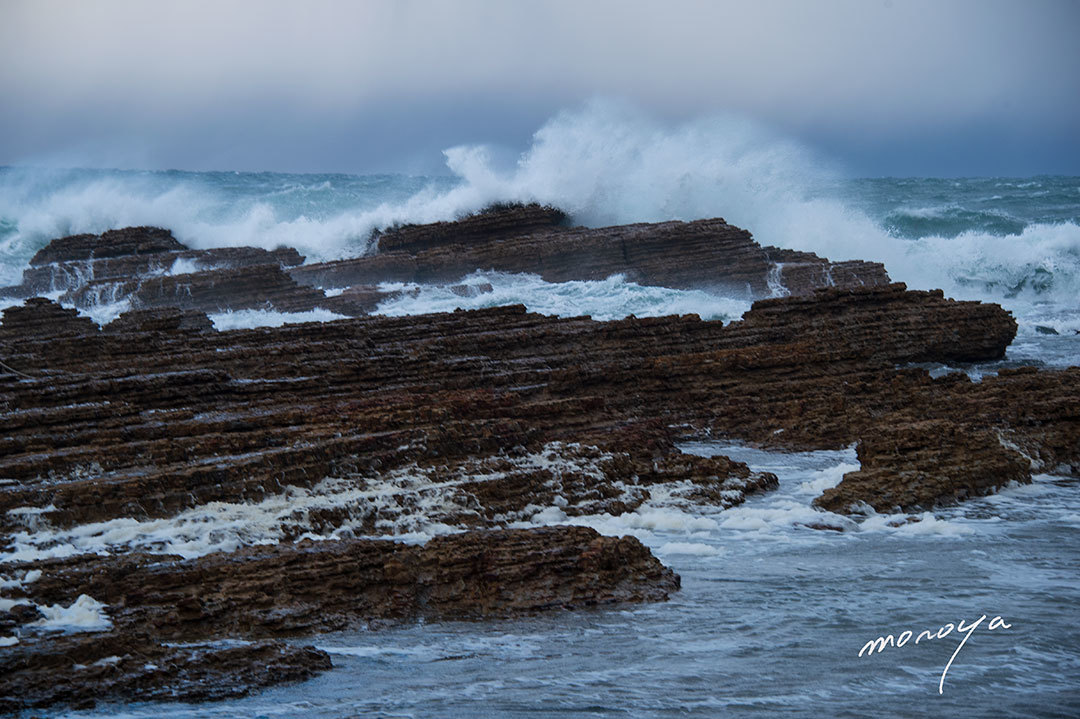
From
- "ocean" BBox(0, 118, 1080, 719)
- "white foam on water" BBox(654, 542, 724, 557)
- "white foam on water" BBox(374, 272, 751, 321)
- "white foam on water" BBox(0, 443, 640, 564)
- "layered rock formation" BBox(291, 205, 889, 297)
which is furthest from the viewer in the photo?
"layered rock formation" BBox(291, 205, 889, 297)

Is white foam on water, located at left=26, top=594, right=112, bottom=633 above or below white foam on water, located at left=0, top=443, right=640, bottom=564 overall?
below

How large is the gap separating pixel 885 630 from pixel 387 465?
16.3 feet

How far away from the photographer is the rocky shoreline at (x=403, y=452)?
7910 millimetres

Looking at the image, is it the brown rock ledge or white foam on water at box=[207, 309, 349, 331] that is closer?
the brown rock ledge

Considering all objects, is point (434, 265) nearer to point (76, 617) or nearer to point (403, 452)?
point (403, 452)

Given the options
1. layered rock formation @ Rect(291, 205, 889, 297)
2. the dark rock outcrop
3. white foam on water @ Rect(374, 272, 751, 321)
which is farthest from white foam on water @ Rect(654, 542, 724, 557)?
the dark rock outcrop

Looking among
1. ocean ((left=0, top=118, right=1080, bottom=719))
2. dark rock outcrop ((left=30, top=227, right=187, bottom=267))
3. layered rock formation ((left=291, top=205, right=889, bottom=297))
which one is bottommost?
ocean ((left=0, top=118, right=1080, bottom=719))

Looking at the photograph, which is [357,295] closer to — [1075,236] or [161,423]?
[161,423]

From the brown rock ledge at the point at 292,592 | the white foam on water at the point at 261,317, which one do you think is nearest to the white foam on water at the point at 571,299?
the white foam on water at the point at 261,317

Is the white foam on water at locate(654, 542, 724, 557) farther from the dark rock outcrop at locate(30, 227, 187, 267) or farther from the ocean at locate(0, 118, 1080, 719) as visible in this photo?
the dark rock outcrop at locate(30, 227, 187, 267)

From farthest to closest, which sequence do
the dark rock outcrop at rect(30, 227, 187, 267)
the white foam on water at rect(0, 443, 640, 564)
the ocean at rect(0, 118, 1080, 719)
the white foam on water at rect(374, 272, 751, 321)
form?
the dark rock outcrop at rect(30, 227, 187, 267)
the white foam on water at rect(374, 272, 751, 321)
the white foam on water at rect(0, 443, 640, 564)
the ocean at rect(0, 118, 1080, 719)

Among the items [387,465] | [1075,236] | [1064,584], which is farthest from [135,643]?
[1075,236]

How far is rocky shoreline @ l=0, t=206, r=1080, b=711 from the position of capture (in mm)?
7910

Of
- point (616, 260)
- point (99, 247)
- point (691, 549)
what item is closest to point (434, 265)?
point (616, 260)
